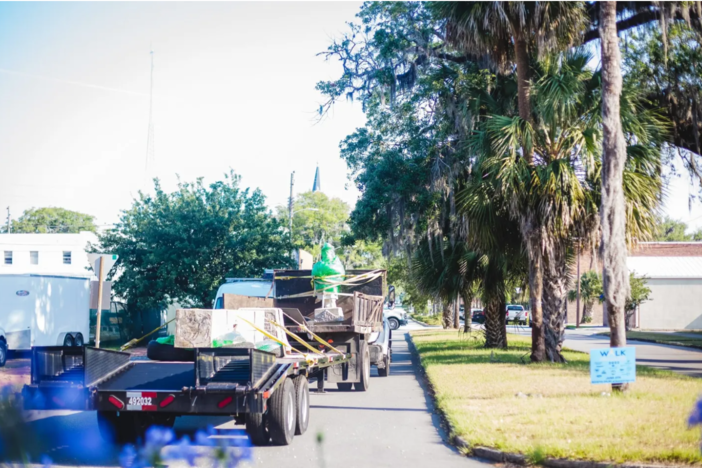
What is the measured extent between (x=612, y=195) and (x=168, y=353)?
748cm

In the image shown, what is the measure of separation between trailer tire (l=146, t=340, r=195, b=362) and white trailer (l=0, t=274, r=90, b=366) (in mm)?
12268

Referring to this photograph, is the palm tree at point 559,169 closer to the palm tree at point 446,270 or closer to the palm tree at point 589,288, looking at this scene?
the palm tree at point 446,270

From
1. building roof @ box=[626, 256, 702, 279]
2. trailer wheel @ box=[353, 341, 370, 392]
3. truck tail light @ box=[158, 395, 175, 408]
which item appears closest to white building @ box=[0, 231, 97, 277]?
building roof @ box=[626, 256, 702, 279]

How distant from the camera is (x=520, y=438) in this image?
799 cm

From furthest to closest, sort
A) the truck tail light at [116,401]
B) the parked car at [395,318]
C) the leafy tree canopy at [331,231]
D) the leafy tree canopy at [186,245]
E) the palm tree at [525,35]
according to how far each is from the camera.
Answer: the leafy tree canopy at [331,231] < the parked car at [395,318] < the leafy tree canopy at [186,245] < the palm tree at [525,35] < the truck tail light at [116,401]

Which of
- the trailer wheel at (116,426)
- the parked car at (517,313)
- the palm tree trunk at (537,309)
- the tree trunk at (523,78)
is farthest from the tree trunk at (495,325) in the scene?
the parked car at (517,313)

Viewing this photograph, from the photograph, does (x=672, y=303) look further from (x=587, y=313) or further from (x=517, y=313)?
(x=517, y=313)

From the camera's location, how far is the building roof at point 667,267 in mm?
52031

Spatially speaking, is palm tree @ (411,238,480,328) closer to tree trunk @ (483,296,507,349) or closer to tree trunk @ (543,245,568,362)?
tree trunk @ (483,296,507,349)

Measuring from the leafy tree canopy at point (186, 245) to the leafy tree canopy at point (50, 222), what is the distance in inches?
2723

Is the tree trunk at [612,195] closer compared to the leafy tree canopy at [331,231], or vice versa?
the tree trunk at [612,195]

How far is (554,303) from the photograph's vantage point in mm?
17062

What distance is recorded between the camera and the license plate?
7.68m

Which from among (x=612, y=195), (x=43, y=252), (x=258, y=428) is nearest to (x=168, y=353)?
(x=258, y=428)
